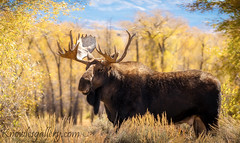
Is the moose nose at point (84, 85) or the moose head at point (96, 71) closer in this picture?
the moose nose at point (84, 85)

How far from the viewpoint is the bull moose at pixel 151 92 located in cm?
541

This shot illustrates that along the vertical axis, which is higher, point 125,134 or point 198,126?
point 125,134

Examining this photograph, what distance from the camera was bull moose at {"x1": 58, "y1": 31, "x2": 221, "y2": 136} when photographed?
5.41 metres

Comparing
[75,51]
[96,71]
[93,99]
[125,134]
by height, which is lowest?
[125,134]

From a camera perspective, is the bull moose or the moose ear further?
the moose ear

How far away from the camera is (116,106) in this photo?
5891mm

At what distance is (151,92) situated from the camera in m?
5.80

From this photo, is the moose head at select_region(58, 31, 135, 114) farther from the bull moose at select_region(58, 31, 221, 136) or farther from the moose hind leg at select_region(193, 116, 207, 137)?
the moose hind leg at select_region(193, 116, 207, 137)

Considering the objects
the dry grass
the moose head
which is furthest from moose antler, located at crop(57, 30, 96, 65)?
the dry grass

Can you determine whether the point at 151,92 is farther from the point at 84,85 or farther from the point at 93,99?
the point at 84,85

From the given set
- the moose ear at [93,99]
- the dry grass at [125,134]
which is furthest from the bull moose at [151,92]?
the dry grass at [125,134]

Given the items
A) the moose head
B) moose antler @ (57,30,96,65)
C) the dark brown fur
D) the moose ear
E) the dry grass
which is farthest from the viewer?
moose antler @ (57,30,96,65)

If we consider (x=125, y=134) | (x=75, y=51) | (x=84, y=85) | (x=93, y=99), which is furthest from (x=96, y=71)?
(x=125, y=134)

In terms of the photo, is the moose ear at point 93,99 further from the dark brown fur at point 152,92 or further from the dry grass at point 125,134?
the dry grass at point 125,134
